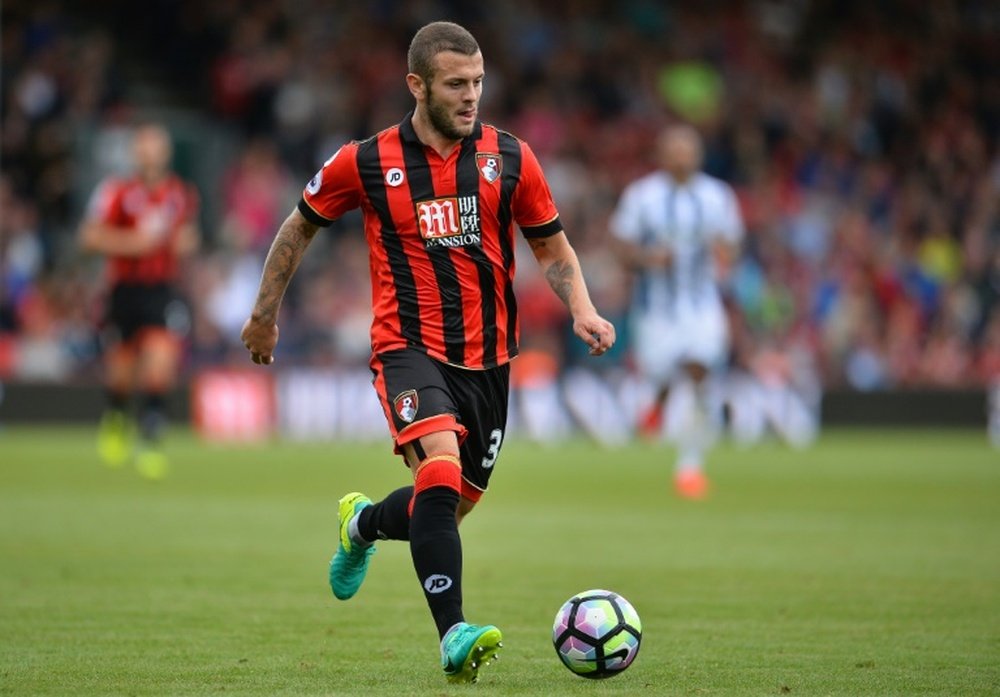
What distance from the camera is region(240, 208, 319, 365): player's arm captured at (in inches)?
253

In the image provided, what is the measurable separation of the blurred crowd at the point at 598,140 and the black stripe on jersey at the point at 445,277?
1573cm

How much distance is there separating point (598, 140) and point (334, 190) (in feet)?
61.9

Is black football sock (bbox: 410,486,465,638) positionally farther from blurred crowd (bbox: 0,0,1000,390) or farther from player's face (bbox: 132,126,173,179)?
blurred crowd (bbox: 0,0,1000,390)

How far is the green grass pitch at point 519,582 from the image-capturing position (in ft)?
19.4

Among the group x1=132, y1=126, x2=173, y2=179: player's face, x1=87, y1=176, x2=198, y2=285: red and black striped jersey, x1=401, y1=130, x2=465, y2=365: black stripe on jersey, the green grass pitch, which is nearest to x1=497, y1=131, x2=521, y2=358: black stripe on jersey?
x1=401, y1=130, x2=465, y2=365: black stripe on jersey

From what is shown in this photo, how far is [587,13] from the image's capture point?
27391 mm

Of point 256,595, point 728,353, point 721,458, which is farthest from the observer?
point 728,353

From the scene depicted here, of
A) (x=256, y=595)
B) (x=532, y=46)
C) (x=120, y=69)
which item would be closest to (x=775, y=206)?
(x=532, y=46)

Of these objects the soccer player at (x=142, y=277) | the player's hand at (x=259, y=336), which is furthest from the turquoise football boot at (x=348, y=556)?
the soccer player at (x=142, y=277)

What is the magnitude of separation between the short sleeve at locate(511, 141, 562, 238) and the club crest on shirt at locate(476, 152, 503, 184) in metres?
0.10

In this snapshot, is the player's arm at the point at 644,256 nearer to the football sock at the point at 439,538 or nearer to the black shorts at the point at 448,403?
the black shorts at the point at 448,403

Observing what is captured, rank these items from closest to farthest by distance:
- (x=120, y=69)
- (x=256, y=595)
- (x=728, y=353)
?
(x=256, y=595), (x=728, y=353), (x=120, y=69)

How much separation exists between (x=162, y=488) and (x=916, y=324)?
1287cm

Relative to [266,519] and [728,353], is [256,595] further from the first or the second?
[728,353]
